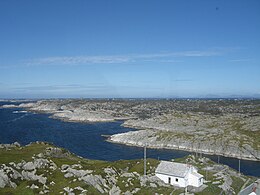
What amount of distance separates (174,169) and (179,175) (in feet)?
6.86

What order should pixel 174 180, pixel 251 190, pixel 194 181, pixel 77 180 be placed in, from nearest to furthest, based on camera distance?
pixel 77 180 → pixel 251 190 → pixel 194 181 → pixel 174 180

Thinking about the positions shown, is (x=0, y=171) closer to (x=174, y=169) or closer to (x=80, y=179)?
(x=80, y=179)

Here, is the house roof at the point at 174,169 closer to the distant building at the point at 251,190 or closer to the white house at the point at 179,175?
the white house at the point at 179,175

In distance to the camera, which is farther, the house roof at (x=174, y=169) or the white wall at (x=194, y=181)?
the house roof at (x=174, y=169)

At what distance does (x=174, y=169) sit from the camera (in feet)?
182

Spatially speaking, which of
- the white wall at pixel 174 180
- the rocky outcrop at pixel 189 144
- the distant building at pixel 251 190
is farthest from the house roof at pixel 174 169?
the rocky outcrop at pixel 189 144

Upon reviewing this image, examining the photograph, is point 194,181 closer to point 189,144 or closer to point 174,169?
point 174,169

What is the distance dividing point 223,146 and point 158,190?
7767cm

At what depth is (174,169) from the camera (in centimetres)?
5538

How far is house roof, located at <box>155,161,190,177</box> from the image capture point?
53.8m

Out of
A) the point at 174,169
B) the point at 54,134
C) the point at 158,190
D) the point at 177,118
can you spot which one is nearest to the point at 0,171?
the point at 158,190

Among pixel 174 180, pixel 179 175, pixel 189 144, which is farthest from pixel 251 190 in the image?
pixel 189 144

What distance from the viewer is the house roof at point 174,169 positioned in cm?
5385

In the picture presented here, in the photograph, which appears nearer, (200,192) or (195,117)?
(200,192)
